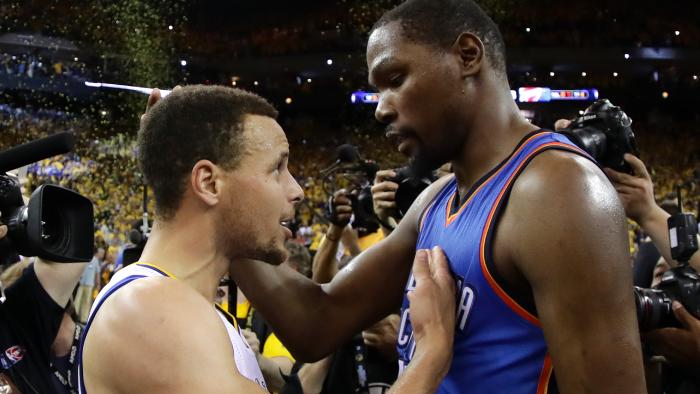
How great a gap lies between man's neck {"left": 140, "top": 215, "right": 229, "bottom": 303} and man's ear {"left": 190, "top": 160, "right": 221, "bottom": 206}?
54 millimetres

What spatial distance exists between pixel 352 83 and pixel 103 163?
5.83m

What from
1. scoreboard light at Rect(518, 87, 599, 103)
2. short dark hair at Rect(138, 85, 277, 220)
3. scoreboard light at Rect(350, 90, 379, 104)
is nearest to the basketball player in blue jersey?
short dark hair at Rect(138, 85, 277, 220)

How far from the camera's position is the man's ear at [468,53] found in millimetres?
1755

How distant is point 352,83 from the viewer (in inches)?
688

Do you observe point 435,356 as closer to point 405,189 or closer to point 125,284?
point 125,284

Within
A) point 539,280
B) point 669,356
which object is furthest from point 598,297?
point 669,356

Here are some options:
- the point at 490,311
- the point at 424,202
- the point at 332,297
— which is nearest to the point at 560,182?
the point at 490,311

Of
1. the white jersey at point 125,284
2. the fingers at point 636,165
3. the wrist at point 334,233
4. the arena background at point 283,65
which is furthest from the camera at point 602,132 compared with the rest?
the arena background at point 283,65

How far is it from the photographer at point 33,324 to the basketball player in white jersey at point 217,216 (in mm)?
963

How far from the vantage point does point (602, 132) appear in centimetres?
185

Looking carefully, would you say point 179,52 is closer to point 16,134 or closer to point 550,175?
point 16,134

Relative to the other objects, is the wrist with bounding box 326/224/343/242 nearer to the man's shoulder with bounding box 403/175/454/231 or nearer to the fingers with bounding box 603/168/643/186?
the man's shoulder with bounding box 403/175/454/231

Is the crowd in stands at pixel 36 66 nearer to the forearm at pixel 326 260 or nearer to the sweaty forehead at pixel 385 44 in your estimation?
the forearm at pixel 326 260

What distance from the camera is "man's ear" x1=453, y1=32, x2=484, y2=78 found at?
5.76 feet
